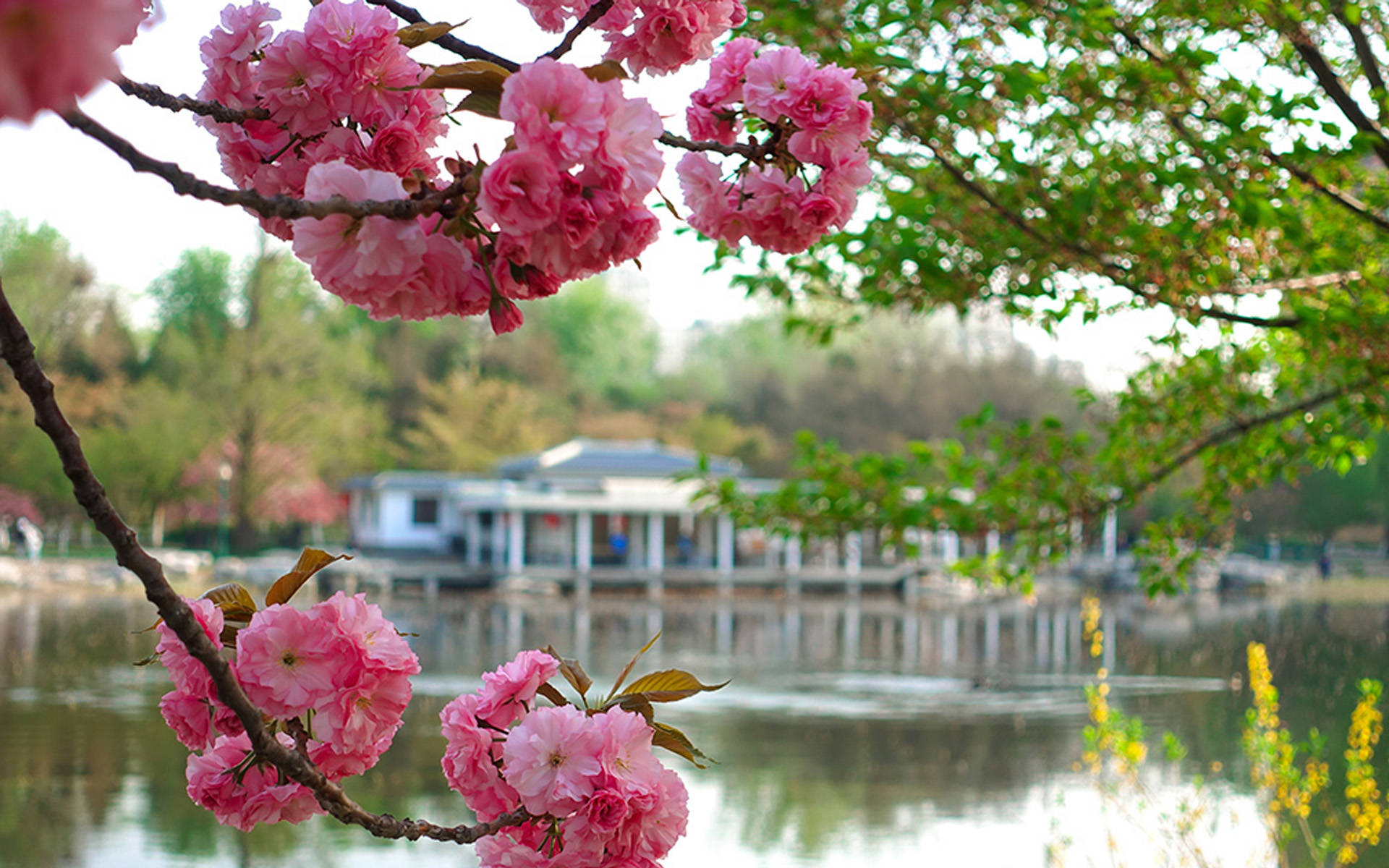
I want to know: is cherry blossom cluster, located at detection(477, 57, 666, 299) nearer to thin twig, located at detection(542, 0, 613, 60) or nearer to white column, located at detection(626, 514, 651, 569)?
thin twig, located at detection(542, 0, 613, 60)

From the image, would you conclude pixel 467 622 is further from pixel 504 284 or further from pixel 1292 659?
pixel 504 284

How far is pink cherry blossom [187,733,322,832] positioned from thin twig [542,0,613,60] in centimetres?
65

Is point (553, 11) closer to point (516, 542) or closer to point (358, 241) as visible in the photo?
point (358, 241)

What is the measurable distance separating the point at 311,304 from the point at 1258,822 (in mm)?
37343

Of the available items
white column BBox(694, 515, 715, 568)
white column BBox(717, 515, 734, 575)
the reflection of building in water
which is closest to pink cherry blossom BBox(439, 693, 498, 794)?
the reflection of building in water

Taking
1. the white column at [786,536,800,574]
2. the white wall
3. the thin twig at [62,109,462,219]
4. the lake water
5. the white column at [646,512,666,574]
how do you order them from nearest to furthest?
the thin twig at [62,109,462,219], the lake water, the white column at [646,512,666,574], the white column at [786,536,800,574], the white wall

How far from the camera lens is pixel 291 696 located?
109 centimetres

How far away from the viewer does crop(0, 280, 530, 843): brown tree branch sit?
2.74ft

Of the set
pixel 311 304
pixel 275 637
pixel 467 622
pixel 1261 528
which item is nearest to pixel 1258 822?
pixel 275 637

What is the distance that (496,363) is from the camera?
47781mm

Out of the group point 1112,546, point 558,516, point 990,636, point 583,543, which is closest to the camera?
point 990,636

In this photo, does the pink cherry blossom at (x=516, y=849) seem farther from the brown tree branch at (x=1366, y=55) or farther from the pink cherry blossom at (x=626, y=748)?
the brown tree branch at (x=1366, y=55)

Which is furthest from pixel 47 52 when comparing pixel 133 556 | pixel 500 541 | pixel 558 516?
pixel 558 516

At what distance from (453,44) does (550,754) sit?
2.16 ft
